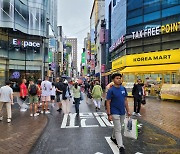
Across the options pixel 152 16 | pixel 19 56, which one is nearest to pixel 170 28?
pixel 152 16

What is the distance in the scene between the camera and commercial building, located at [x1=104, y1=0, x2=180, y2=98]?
81.3ft

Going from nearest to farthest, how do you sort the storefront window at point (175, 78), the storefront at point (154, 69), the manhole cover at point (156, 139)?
the manhole cover at point (156, 139)
the storefront window at point (175, 78)
the storefront at point (154, 69)

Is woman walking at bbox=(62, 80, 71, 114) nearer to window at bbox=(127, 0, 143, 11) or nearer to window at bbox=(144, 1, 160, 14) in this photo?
window at bbox=(144, 1, 160, 14)

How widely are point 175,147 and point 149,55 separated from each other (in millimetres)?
22773

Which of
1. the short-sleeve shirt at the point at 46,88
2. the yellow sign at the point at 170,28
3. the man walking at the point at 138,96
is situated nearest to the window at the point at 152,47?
the yellow sign at the point at 170,28

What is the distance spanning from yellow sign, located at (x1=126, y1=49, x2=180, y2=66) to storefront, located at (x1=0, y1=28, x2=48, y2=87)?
1329cm

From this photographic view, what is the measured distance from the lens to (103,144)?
669cm

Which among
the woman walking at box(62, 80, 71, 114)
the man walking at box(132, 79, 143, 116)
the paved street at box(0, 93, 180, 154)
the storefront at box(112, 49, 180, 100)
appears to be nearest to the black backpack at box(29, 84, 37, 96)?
the woman walking at box(62, 80, 71, 114)

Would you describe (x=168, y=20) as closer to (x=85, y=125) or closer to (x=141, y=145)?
(x=85, y=125)

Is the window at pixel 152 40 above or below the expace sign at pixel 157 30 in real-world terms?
below

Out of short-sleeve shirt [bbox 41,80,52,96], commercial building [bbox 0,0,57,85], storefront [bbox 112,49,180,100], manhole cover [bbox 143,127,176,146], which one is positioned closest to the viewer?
manhole cover [bbox 143,127,176,146]

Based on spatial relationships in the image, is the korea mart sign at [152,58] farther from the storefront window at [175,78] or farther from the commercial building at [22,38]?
the commercial building at [22,38]

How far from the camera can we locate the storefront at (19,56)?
3689 centimetres

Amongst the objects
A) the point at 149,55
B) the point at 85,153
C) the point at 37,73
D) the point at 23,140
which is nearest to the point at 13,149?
the point at 23,140
